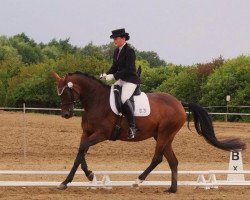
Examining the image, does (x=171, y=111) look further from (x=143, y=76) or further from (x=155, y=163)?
(x=143, y=76)

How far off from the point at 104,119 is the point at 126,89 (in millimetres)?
615

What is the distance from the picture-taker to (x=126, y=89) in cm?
1025

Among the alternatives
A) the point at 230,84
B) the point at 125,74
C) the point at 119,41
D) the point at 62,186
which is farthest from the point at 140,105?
the point at 230,84

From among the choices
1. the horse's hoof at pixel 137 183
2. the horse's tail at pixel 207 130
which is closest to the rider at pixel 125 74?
the horse's hoof at pixel 137 183

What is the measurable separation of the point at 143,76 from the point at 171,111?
42.0 m

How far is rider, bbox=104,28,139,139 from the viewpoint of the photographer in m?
10.2

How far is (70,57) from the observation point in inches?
2032

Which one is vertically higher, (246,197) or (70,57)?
(70,57)

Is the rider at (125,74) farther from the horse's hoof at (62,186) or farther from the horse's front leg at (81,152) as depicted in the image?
the horse's hoof at (62,186)

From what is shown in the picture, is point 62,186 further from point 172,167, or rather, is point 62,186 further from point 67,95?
point 172,167

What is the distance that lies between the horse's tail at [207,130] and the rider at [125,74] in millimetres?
1294

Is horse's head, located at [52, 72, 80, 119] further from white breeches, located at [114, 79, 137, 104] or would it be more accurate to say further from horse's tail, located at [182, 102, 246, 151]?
horse's tail, located at [182, 102, 246, 151]

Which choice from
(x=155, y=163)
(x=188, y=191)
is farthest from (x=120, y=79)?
(x=188, y=191)

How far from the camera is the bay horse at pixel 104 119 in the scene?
33.0 ft
